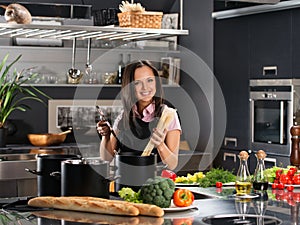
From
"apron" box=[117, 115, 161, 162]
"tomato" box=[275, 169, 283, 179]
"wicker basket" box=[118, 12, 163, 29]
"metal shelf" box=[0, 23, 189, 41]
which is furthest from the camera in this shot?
"wicker basket" box=[118, 12, 163, 29]

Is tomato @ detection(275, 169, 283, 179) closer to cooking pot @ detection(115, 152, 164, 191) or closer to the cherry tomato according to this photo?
the cherry tomato

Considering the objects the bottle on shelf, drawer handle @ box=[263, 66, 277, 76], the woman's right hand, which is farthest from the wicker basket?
drawer handle @ box=[263, 66, 277, 76]

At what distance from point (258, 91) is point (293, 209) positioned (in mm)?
4644

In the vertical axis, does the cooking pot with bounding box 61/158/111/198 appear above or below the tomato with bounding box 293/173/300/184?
above

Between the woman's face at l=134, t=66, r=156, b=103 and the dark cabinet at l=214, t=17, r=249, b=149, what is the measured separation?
3549 millimetres

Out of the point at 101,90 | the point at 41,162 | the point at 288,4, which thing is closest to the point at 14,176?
the point at 101,90

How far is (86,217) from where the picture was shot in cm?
276

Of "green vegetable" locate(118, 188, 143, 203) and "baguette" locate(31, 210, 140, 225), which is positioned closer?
"baguette" locate(31, 210, 140, 225)

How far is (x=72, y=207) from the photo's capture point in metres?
2.87

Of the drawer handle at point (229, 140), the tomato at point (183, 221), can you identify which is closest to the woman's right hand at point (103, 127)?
the tomato at point (183, 221)

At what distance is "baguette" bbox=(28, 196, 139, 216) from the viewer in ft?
9.07

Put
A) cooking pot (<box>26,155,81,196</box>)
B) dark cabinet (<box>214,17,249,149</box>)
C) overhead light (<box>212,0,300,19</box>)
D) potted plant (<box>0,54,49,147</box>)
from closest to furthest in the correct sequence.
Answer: cooking pot (<box>26,155,81,196</box>)
potted plant (<box>0,54,49,147</box>)
overhead light (<box>212,0,300,19</box>)
dark cabinet (<box>214,17,249,149</box>)

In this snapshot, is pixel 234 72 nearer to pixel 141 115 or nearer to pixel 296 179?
pixel 141 115

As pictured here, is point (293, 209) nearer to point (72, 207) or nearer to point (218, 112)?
point (72, 207)
